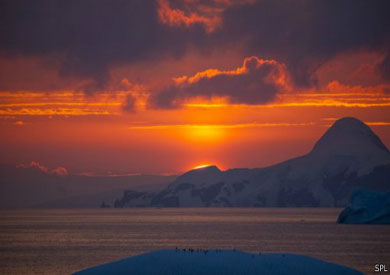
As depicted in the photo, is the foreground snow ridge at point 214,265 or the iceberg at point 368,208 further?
the iceberg at point 368,208

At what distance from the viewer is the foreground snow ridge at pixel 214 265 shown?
144 feet

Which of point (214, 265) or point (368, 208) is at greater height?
point (368, 208)

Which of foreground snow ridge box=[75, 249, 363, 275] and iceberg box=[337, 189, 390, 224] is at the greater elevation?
iceberg box=[337, 189, 390, 224]

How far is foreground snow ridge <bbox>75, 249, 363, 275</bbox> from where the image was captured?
144 ft

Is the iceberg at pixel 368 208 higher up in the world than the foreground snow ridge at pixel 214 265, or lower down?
higher up

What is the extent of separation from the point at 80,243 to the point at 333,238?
1928 inches

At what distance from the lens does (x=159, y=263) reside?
146ft

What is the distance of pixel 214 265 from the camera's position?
44.6 meters

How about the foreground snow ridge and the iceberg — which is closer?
the foreground snow ridge

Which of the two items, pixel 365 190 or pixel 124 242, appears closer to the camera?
pixel 124 242

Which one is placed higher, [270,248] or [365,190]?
[365,190]

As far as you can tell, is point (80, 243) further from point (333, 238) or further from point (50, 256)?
point (333, 238)

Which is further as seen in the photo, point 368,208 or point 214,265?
point 368,208

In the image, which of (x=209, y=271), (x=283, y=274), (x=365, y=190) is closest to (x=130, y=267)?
(x=209, y=271)
